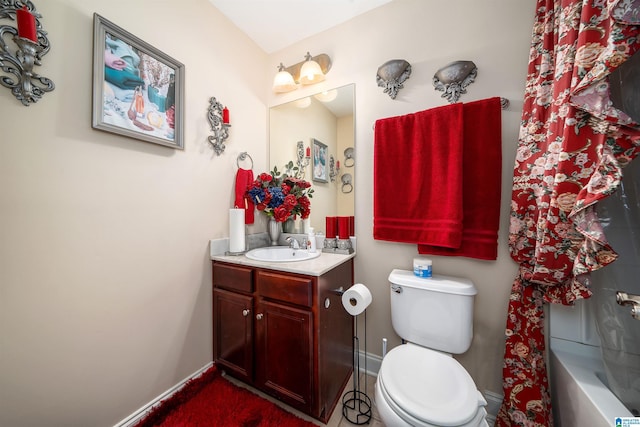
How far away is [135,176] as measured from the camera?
1132 mm

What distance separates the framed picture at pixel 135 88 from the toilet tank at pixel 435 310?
1.53 meters

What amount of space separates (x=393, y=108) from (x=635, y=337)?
4.79 ft

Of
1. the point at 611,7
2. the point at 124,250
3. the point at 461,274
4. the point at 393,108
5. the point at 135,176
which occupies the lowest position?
the point at 461,274

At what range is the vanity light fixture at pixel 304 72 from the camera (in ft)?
5.41

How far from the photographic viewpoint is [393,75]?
1404 mm

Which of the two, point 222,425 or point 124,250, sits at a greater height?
point 124,250

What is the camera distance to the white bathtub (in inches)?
30.1

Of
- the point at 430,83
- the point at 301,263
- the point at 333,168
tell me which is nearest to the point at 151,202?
the point at 301,263

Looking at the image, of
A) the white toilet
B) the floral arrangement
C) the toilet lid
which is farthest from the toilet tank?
the floral arrangement

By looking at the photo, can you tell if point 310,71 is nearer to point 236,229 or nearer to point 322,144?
point 322,144

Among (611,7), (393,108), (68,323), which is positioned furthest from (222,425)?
(611,7)

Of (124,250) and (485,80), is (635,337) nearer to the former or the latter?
(485,80)

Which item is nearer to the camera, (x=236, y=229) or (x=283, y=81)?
(x=236, y=229)

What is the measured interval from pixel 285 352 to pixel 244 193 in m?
1.08
